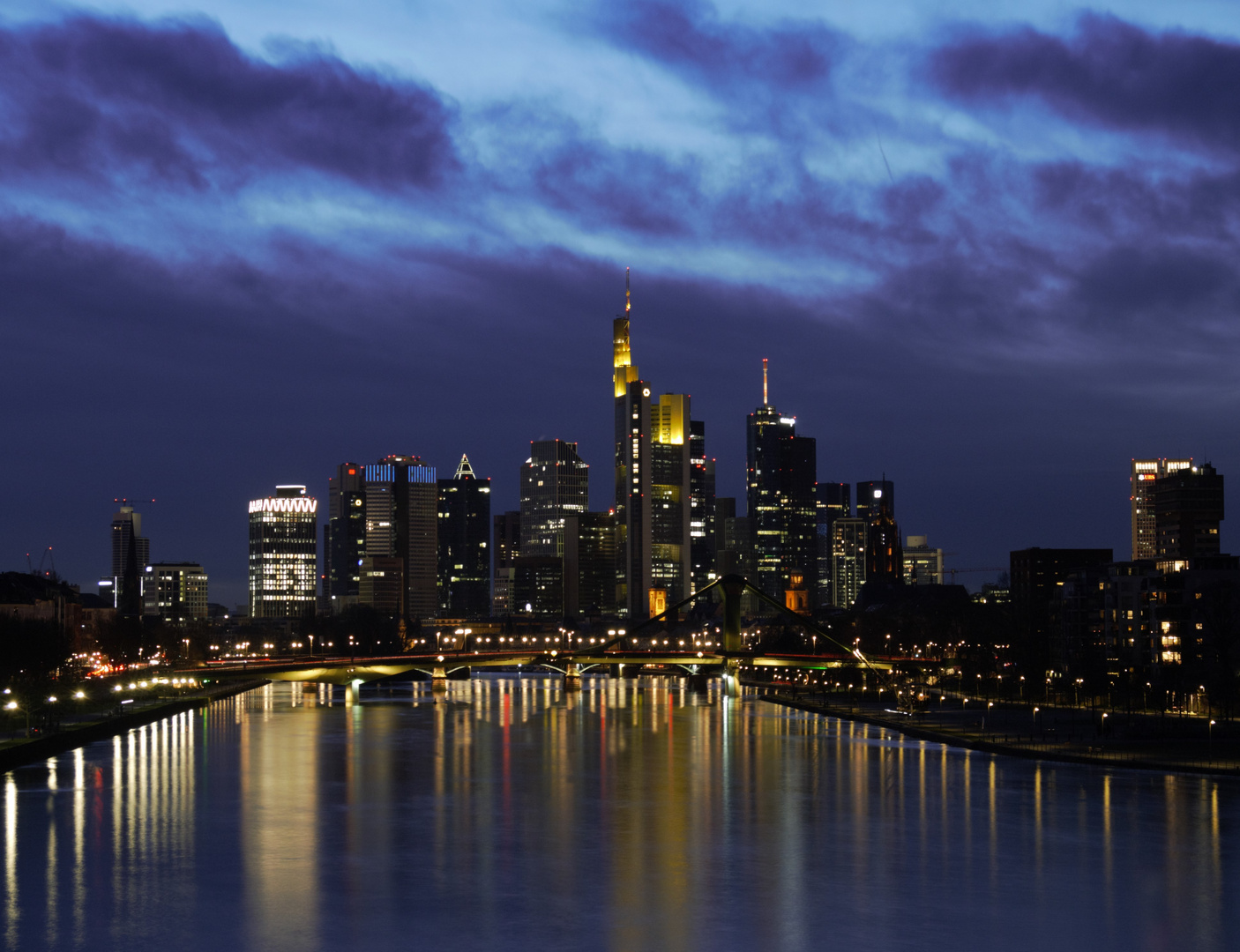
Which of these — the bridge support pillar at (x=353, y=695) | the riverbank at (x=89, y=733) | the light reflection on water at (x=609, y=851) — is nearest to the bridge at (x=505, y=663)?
the bridge support pillar at (x=353, y=695)

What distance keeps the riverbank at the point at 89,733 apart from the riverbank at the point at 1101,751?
50.8 metres

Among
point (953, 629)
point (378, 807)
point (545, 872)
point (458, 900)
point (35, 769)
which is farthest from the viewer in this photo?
point (953, 629)

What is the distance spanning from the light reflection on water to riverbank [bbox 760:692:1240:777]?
178 cm

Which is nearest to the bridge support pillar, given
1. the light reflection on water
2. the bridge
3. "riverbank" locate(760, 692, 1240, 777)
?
the bridge

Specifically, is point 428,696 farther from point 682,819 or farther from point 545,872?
point 545,872

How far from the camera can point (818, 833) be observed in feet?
167

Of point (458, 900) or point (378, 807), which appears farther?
point (378, 807)

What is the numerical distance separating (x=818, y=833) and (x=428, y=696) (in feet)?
381

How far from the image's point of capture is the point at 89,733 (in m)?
92.0

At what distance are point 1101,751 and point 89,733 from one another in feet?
196

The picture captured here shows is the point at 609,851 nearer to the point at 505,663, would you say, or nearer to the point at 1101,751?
the point at 1101,751

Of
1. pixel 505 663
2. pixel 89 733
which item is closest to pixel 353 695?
pixel 505 663

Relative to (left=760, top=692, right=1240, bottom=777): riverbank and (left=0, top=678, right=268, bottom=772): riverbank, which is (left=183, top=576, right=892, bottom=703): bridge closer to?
(left=0, top=678, right=268, bottom=772): riverbank

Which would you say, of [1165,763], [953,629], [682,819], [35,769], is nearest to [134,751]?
[35,769]
